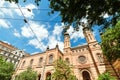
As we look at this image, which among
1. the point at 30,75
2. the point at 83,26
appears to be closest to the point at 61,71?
the point at 30,75

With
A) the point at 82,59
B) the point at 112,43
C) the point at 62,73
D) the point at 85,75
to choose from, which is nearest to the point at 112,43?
the point at 112,43

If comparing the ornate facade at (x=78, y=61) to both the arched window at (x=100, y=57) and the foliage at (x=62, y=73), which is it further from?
the foliage at (x=62, y=73)

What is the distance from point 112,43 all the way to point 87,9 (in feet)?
55.7

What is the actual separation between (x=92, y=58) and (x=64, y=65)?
11.3 m

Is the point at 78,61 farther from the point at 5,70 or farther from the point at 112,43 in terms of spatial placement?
the point at 5,70

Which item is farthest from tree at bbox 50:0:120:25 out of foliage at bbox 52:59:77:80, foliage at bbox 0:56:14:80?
foliage at bbox 0:56:14:80

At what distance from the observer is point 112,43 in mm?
20422

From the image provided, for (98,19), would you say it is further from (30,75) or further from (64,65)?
(30,75)

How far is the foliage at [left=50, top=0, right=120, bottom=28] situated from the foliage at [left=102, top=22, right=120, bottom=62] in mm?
14170

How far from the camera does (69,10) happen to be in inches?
249

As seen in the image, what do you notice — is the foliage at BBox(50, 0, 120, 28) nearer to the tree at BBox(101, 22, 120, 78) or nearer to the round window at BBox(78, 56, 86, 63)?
the tree at BBox(101, 22, 120, 78)

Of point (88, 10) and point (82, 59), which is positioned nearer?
point (88, 10)

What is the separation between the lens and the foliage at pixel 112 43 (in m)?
18.5

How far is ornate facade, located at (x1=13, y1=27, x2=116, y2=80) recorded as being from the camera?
85.6 feet
